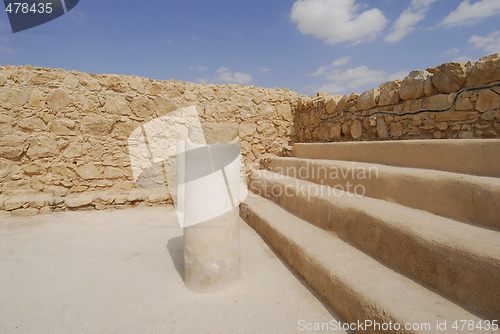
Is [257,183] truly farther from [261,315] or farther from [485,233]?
[485,233]

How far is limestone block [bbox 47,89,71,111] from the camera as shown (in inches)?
169

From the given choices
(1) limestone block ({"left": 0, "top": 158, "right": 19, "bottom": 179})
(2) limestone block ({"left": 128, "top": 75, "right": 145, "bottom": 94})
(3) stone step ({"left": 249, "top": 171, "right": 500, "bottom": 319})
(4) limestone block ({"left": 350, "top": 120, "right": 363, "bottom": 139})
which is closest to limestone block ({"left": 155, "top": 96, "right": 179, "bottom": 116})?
(2) limestone block ({"left": 128, "top": 75, "right": 145, "bottom": 94})

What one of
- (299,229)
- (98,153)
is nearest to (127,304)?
(299,229)

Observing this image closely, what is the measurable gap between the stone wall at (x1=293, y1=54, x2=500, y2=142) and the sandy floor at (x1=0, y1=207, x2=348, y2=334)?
252cm

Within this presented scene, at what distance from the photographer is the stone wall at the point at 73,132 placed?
4129 mm

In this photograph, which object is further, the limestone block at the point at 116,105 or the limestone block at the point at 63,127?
the limestone block at the point at 116,105

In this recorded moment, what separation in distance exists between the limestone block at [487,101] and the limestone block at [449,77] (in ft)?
0.83

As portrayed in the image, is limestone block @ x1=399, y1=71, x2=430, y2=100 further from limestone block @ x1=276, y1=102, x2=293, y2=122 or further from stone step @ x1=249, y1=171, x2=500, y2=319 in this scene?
limestone block @ x1=276, y1=102, x2=293, y2=122

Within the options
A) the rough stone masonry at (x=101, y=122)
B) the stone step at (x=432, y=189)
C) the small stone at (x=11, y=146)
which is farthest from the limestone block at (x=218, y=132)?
the small stone at (x=11, y=146)

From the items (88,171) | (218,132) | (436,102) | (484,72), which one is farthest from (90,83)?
(484,72)

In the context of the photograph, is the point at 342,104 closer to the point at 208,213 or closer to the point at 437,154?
the point at 437,154

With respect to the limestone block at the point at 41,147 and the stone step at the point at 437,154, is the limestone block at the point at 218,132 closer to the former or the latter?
the stone step at the point at 437,154

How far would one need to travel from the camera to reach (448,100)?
9.27 ft

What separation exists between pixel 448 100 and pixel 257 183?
9.52 ft
